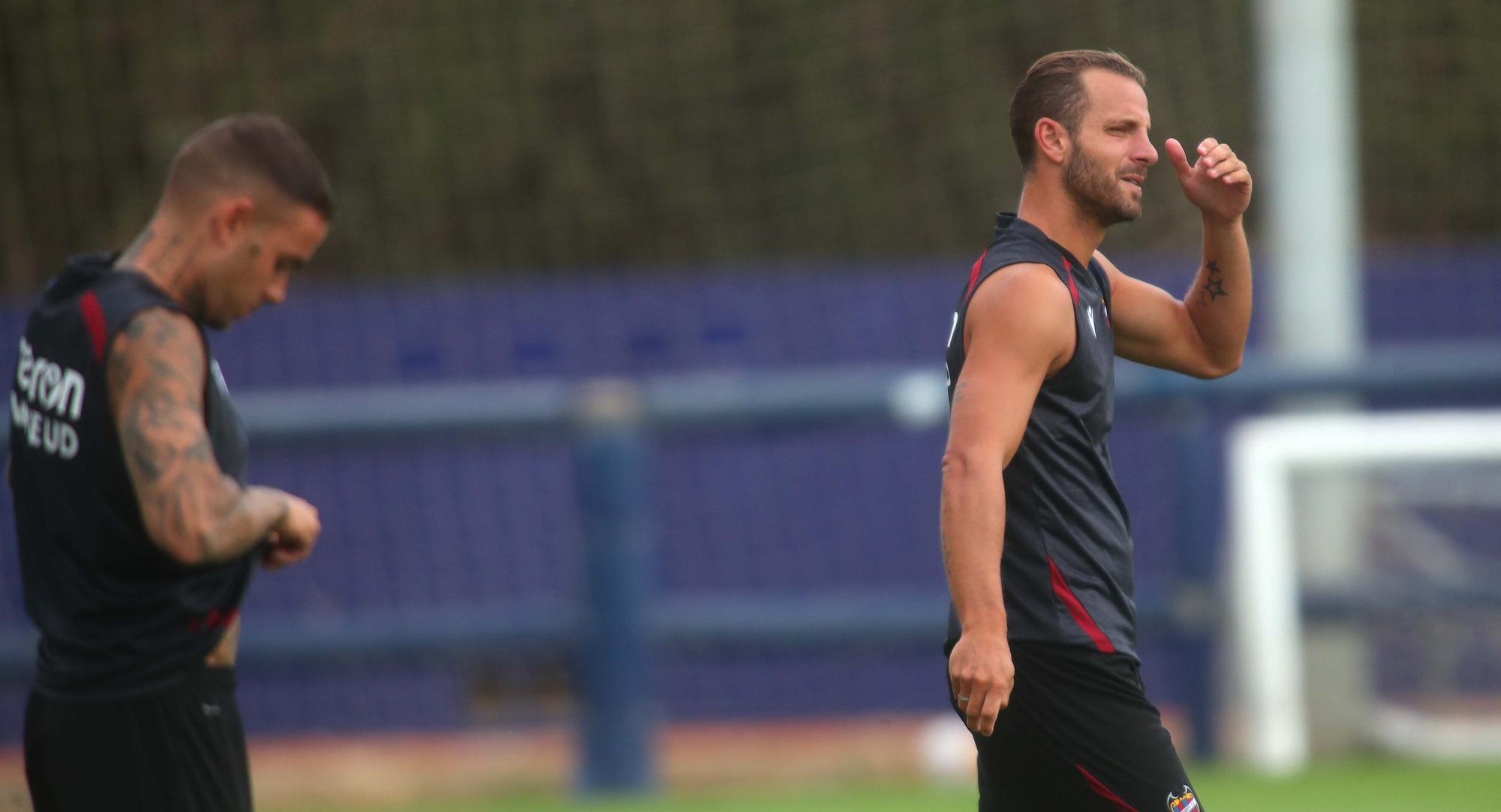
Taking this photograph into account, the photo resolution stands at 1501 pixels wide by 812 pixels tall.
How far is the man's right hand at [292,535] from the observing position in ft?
10.3

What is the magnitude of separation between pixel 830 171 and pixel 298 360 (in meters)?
3.82

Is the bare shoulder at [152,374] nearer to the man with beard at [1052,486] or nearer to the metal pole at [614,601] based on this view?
the man with beard at [1052,486]

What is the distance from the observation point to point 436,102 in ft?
36.4

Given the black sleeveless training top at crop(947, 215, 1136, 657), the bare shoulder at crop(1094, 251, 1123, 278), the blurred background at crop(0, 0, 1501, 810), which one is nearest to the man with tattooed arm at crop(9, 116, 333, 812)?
the black sleeveless training top at crop(947, 215, 1136, 657)

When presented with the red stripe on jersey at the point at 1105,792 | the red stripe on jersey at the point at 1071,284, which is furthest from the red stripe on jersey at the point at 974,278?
the red stripe on jersey at the point at 1105,792

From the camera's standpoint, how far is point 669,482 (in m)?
8.77

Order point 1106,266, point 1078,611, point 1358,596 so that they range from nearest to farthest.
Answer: point 1078,611, point 1106,266, point 1358,596

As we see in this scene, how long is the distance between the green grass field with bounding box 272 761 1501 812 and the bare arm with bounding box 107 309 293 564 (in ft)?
13.4

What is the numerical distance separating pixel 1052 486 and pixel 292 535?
139 centimetres

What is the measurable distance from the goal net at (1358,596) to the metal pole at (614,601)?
97.6 inches

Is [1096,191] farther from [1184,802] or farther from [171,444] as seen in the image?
[171,444]

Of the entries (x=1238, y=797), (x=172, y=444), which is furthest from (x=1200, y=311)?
(x=1238, y=797)

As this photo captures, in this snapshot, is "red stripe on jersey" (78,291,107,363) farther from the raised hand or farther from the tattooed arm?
the raised hand

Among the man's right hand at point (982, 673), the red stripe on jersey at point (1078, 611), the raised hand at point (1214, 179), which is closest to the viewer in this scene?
the man's right hand at point (982, 673)
